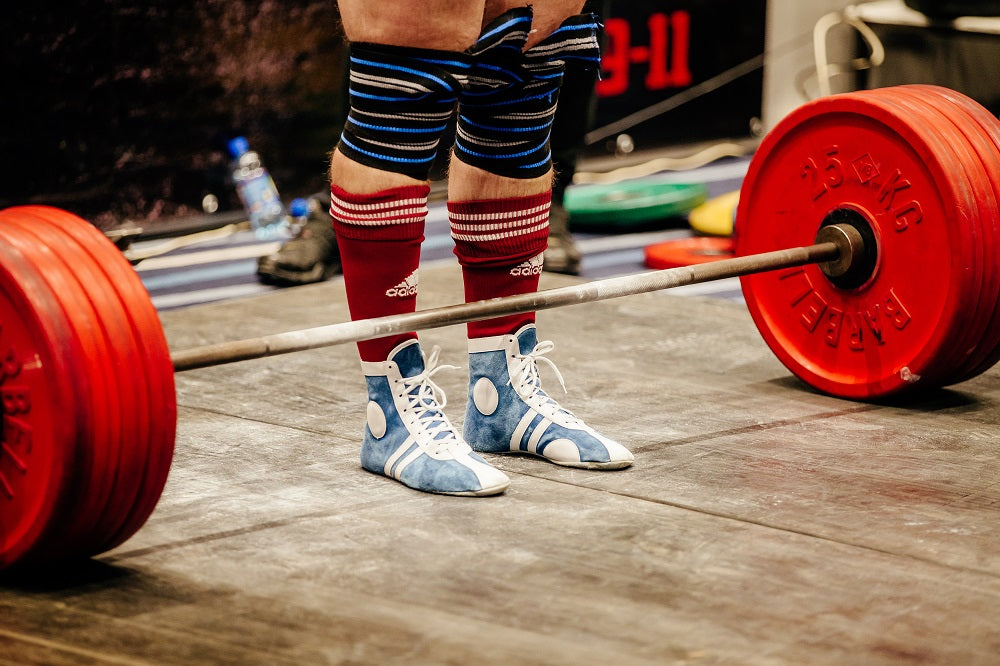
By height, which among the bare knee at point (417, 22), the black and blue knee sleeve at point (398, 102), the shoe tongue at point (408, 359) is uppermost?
the bare knee at point (417, 22)

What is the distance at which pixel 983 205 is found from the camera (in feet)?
5.73

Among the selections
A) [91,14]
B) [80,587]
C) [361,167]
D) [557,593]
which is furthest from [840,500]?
[91,14]

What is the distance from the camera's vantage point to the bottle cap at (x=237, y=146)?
3590mm

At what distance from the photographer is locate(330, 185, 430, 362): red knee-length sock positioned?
1.48m

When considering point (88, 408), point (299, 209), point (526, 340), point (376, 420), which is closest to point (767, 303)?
point (526, 340)

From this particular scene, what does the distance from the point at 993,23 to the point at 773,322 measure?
2.42m

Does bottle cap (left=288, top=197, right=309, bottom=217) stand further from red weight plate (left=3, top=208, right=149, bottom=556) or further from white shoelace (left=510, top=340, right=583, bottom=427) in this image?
red weight plate (left=3, top=208, right=149, bottom=556)

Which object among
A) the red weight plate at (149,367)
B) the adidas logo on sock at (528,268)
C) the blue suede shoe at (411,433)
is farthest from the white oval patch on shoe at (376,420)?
the red weight plate at (149,367)

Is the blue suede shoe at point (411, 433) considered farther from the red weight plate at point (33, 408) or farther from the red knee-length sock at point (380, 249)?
the red weight plate at point (33, 408)

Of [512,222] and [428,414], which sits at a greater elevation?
[512,222]

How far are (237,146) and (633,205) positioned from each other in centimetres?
116

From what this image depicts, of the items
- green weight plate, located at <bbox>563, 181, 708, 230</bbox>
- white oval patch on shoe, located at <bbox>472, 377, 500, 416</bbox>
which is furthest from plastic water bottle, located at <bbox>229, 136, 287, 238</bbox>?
white oval patch on shoe, located at <bbox>472, 377, 500, 416</bbox>

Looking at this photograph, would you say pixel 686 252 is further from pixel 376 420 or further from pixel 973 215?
pixel 376 420

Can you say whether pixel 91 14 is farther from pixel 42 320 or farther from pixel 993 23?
pixel 993 23
